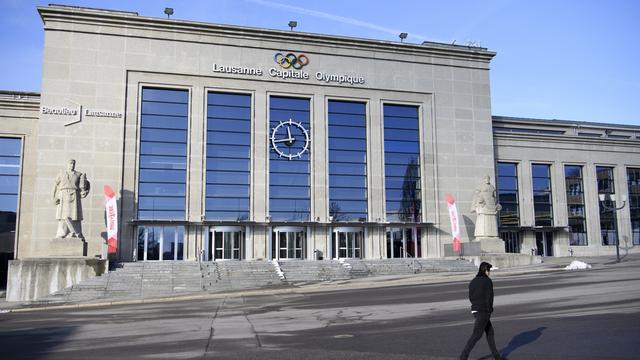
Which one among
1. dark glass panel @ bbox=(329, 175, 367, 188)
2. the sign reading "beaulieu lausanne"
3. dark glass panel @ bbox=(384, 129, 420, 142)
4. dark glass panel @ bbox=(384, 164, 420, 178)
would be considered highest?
the sign reading "beaulieu lausanne"

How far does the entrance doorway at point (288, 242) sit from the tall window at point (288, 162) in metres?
0.92

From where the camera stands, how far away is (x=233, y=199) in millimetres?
42750

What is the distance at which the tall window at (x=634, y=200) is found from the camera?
179 ft

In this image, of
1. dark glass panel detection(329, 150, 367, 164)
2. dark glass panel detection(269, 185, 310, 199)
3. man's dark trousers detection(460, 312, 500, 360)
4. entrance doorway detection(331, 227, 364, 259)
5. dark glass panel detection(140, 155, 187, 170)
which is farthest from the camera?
dark glass panel detection(329, 150, 367, 164)

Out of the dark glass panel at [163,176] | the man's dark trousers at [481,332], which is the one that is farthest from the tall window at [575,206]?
the man's dark trousers at [481,332]

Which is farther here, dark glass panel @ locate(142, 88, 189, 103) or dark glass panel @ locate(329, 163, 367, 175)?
dark glass panel @ locate(329, 163, 367, 175)

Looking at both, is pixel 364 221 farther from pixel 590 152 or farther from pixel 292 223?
pixel 590 152

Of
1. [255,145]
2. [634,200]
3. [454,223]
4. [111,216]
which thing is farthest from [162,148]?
[634,200]

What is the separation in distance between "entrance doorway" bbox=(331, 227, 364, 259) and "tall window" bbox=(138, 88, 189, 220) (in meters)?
12.0

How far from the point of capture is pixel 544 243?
5212 cm

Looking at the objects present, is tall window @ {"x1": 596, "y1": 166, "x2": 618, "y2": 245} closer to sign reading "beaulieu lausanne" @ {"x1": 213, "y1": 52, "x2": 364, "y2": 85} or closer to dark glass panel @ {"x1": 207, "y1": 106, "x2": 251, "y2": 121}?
sign reading "beaulieu lausanne" @ {"x1": 213, "y1": 52, "x2": 364, "y2": 85}

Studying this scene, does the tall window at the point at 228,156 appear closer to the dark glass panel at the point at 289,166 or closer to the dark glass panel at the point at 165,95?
the dark glass panel at the point at 165,95

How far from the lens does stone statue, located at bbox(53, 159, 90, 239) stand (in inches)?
1294

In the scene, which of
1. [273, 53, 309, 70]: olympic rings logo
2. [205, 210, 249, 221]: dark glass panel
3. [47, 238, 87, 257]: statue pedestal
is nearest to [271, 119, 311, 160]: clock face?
[273, 53, 309, 70]: olympic rings logo
